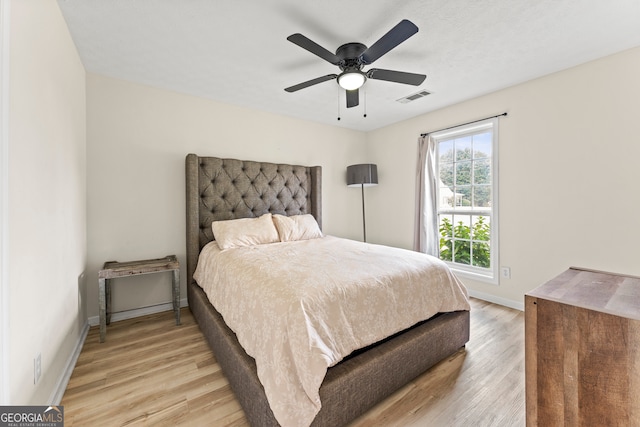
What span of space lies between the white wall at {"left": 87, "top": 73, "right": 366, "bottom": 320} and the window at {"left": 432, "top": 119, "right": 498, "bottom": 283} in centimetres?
253

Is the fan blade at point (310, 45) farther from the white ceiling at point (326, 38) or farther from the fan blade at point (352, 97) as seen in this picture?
the fan blade at point (352, 97)

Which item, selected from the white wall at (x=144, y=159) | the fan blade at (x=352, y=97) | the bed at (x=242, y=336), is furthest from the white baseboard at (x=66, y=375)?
the fan blade at (x=352, y=97)

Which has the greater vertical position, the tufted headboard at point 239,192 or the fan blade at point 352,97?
the fan blade at point 352,97

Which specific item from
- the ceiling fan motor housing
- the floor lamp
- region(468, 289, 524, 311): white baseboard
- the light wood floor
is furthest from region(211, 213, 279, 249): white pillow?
region(468, 289, 524, 311): white baseboard

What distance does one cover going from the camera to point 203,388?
1612 mm

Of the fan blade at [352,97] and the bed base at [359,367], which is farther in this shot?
the fan blade at [352,97]

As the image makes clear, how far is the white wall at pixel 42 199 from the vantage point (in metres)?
1.07

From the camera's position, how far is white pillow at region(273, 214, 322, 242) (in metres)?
2.99

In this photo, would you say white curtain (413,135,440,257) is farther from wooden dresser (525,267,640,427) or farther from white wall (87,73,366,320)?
wooden dresser (525,267,640,427)

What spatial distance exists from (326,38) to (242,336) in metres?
2.14

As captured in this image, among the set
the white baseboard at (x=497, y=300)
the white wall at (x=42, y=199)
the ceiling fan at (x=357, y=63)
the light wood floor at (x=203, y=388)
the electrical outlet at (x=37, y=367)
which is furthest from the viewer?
the white baseboard at (x=497, y=300)

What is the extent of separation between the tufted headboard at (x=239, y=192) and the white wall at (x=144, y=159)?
0.20 meters

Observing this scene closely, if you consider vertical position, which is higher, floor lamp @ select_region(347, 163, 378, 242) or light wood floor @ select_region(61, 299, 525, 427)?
floor lamp @ select_region(347, 163, 378, 242)

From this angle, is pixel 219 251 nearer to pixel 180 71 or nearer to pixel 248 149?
pixel 248 149
